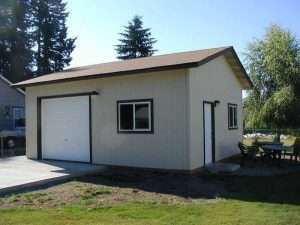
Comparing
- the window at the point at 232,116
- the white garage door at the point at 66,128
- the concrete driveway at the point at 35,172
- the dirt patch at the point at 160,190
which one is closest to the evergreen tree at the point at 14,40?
the white garage door at the point at 66,128

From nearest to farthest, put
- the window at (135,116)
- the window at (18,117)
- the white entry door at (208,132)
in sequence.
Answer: the window at (135,116) → the white entry door at (208,132) → the window at (18,117)

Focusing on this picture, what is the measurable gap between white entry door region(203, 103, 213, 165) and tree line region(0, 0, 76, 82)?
27836 mm

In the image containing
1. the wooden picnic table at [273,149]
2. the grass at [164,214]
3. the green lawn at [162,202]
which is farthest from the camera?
the wooden picnic table at [273,149]

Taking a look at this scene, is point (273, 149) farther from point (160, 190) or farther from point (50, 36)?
point (50, 36)

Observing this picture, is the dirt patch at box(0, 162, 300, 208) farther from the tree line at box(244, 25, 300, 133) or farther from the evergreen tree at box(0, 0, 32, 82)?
the evergreen tree at box(0, 0, 32, 82)

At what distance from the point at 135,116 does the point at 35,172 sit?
11.7 feet

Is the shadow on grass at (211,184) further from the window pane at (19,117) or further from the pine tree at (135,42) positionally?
the pine tree at (135,42)

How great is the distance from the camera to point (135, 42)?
132 feet

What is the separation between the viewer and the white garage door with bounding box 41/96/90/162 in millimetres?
13094

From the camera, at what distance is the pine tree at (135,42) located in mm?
40125

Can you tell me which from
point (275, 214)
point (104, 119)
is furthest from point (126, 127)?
point (275, 214)

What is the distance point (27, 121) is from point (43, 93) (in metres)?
1.54

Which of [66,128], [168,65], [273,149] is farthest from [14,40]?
[273,149]

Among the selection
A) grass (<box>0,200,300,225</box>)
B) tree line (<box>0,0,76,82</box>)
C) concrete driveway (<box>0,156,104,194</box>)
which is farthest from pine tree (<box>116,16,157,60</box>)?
grass (<box>0,200,300,225</box>)
